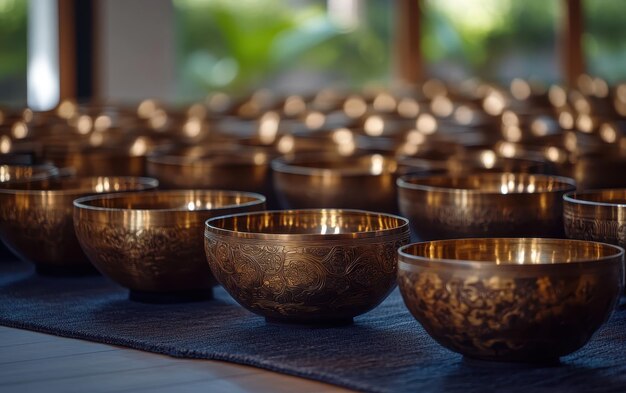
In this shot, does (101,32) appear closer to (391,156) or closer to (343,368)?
(391,156)

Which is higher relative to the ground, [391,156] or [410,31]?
[410,31]

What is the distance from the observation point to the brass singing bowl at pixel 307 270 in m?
1.37

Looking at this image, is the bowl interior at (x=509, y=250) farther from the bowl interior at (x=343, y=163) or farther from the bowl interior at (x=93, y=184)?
the bowl interior at (x=343, y=163)

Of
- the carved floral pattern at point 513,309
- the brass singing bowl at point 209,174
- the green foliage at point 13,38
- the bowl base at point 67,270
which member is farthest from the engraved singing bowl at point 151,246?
the green foliage at point 13,38

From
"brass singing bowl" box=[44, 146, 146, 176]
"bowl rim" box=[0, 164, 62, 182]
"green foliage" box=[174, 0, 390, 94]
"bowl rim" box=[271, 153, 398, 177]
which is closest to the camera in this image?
"bowl rim" box=[0, 164, 62, 182]

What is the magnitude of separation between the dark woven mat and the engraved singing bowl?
0.03 metres

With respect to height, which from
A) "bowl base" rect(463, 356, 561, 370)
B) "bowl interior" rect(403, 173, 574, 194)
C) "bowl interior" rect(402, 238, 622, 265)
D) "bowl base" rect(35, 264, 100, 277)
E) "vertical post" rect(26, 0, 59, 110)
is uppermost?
"vertical post" rect(26, 0, 59, 110)

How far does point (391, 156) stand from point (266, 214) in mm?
1111

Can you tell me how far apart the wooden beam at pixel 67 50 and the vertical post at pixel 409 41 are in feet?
8.31

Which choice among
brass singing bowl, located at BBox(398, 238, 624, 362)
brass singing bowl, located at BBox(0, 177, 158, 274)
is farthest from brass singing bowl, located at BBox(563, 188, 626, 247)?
brass singing bowl, located at BBox(0, 177, 158, 274)

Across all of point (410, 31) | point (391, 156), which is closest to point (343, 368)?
point (391, 156)

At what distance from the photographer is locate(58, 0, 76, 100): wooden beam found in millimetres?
6102

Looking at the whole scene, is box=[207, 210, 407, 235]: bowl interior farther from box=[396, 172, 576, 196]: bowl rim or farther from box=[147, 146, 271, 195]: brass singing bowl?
box=[147, 146, 271, 195]: brass singing bowl

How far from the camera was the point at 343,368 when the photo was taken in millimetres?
1243
